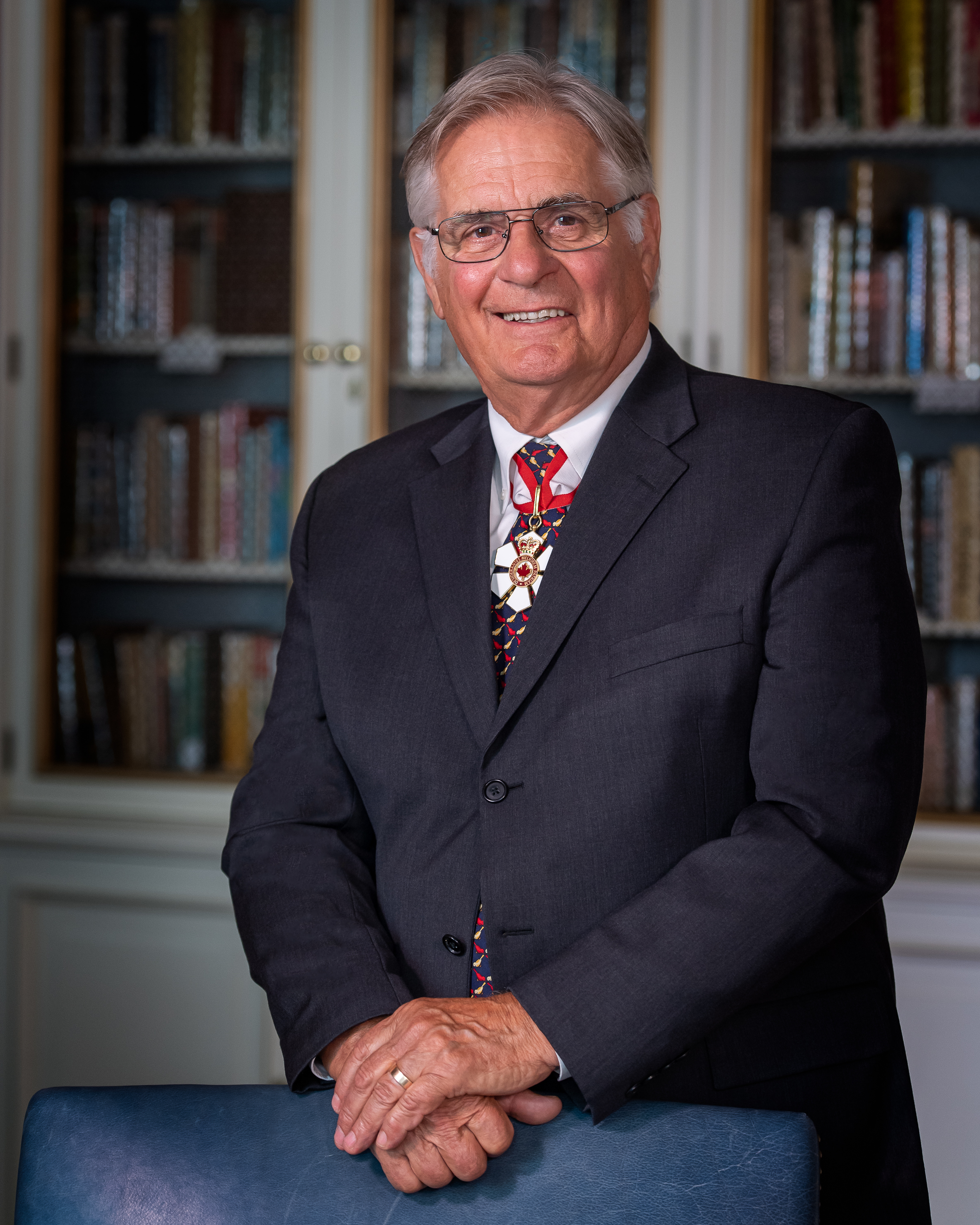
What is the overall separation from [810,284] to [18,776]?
6.05 ft

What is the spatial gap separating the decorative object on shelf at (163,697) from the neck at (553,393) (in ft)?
4.50

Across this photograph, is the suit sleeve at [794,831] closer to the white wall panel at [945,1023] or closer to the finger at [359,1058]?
the finger at [359,1058]

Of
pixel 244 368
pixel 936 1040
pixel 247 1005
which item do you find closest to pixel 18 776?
pixel 247 1005

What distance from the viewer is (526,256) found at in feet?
3.99

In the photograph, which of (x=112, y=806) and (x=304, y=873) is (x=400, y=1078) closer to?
(x=304, y=873)

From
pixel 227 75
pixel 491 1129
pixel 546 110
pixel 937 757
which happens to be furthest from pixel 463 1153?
pixel 227 75

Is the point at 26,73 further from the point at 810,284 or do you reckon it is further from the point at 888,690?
the point at 888,690

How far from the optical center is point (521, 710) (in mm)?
1188

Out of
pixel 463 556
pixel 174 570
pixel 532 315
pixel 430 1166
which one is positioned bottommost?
pixel 430 1166

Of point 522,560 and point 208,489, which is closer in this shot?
point 522,560

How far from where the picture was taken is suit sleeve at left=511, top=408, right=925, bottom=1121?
1.04 meters

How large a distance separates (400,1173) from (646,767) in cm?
40

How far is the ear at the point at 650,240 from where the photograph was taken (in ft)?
4.25

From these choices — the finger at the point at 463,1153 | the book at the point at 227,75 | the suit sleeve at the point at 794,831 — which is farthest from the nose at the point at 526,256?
the book at the point at 227,75
